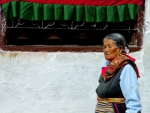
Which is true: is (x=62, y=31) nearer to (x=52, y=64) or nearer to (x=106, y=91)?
(x=52, y=64)

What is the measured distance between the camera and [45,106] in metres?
5.06

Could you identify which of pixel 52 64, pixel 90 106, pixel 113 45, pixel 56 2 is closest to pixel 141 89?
pixel 90 106

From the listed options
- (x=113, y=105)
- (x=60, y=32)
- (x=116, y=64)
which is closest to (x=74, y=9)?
(x=60, y=32)

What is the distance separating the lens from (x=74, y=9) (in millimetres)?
5129

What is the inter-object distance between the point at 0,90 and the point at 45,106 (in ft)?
1.92

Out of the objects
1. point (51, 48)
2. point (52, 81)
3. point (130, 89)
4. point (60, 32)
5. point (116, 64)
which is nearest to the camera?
point (130, 89)

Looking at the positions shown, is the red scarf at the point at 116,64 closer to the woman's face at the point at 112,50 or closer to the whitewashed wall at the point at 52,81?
the woman's face at the point at 112,50

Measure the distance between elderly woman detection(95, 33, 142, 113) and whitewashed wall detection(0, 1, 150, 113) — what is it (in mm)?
1769

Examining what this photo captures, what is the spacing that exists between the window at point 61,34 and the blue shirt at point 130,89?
2067 millimetres

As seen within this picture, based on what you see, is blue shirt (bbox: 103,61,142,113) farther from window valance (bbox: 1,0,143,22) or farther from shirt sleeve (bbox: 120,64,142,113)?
window valance (bbox: 1,0,143,22)

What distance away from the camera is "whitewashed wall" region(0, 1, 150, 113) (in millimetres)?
5051

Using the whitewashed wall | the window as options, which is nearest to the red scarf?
the whitewashed wall

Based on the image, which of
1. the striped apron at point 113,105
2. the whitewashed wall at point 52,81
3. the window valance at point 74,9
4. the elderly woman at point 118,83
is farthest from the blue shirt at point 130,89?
the window valance at point 74,9

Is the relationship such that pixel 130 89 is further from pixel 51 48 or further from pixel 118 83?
pixel 51 48
